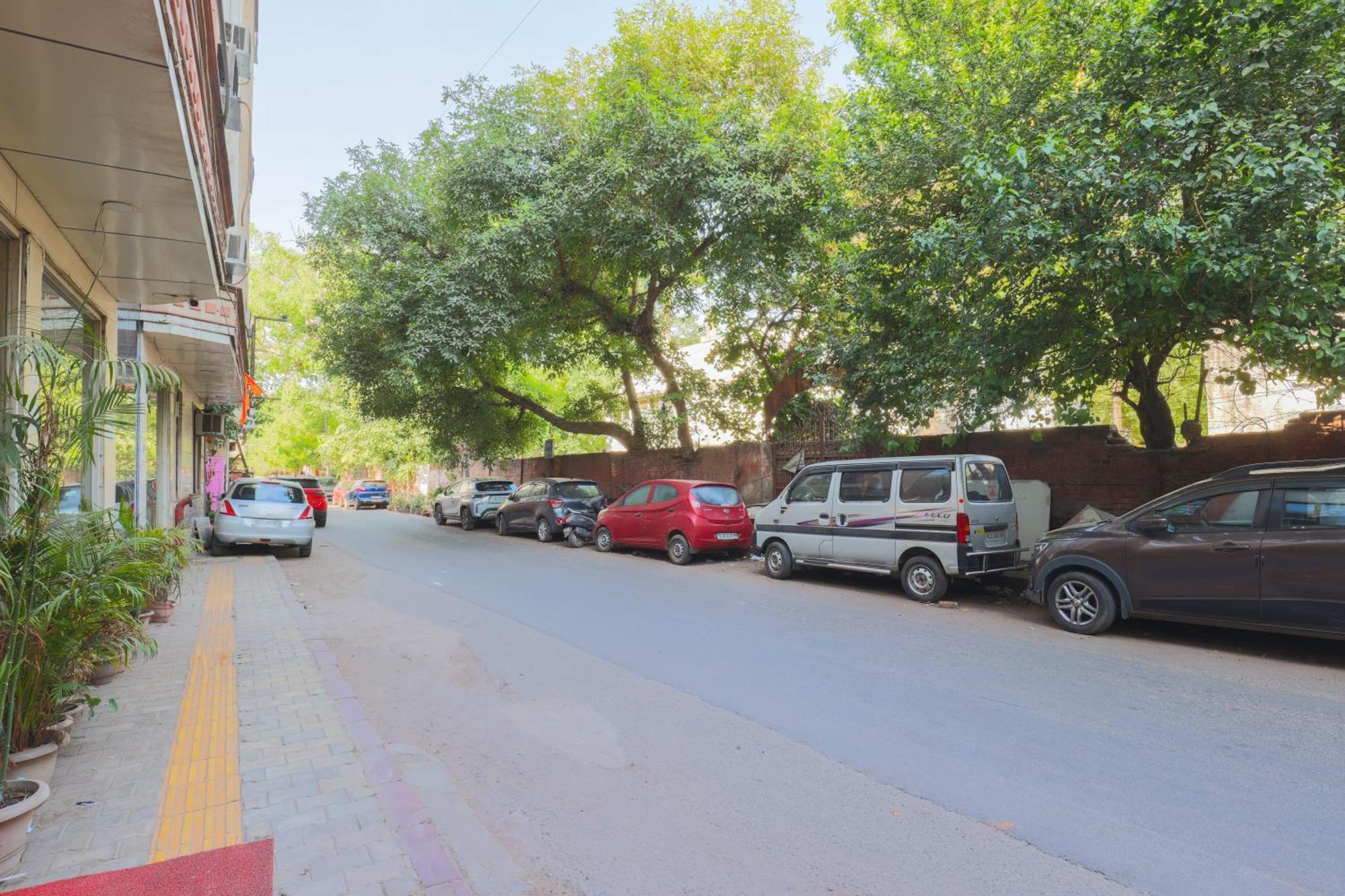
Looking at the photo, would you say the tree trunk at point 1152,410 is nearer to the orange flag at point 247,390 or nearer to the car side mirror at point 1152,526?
the car side mirror at point 1152,526

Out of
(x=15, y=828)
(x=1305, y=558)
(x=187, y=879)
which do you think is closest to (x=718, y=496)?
(x=1305, y=558)

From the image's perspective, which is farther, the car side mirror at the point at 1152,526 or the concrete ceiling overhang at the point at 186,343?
the concrete ceiling overhang at the point at 186,343

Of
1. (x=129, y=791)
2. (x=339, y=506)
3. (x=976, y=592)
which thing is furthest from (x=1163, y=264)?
(x=339, y=506)

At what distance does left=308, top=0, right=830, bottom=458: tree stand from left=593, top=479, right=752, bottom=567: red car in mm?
4447

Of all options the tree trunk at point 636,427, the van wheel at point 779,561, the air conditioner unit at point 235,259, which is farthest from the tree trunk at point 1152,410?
the tree trunk at point 636,427

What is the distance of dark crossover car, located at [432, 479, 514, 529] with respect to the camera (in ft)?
75.0

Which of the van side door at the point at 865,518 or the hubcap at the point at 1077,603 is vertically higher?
the van side door at the point at 865,518

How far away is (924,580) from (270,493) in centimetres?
1229

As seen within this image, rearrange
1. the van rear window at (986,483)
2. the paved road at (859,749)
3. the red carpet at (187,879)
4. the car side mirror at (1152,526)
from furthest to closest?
1. the van rear window at (986,483)
2. the car side mirror at (1152,526)
3. the paved road at (859,749)
4. the red carpet at (187,879)

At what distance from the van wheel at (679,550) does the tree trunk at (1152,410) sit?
25.0 feet

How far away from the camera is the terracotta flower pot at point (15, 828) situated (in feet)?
9.92

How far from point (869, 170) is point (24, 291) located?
10.2m

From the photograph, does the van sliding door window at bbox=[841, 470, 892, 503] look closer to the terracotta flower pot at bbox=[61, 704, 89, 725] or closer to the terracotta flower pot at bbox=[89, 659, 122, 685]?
the terracotta flower pot at bbox=[89, 659, 122, 685]

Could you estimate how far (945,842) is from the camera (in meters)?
3.47
